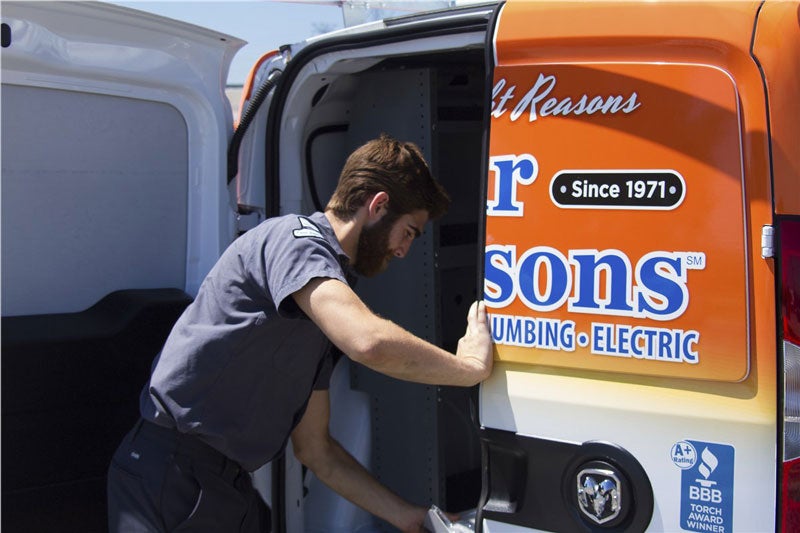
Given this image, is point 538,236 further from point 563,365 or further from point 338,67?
point 338,67

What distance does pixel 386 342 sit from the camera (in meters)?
1.99

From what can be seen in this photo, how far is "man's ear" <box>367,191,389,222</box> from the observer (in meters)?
2.26

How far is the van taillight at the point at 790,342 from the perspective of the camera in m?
1.77

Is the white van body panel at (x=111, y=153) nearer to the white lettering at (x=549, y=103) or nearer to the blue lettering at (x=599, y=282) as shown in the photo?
the white lettering at (x=549, y=103)

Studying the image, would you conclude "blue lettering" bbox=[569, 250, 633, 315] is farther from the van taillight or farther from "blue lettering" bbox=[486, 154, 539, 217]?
the van taillight

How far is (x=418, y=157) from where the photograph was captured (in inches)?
91.7

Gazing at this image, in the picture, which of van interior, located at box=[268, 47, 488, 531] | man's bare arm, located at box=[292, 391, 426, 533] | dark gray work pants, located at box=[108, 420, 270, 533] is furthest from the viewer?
van interior, located at box=[268, 47, 488, 531]

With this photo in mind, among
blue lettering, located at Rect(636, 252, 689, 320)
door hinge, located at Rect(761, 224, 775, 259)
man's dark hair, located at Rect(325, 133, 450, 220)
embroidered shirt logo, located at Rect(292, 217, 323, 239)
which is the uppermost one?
man's dark hair, located at Rect(325, 133, 450, 220)

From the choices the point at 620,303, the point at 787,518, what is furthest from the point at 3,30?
the point at 787,518

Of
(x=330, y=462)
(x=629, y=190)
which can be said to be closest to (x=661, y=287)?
(x=629, y=190)

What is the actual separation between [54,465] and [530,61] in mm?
1842

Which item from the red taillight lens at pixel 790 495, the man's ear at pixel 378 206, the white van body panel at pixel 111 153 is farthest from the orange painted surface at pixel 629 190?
the white van body panel at pixel 111 153

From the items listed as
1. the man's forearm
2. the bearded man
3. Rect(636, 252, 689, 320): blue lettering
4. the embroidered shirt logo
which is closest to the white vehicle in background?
Rect(636, 252, 689, 320): blue lettering

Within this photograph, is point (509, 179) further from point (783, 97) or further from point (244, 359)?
point (244, 359)
